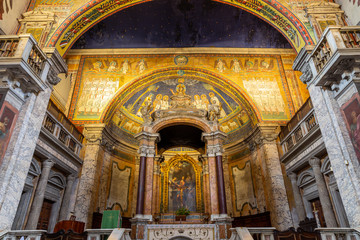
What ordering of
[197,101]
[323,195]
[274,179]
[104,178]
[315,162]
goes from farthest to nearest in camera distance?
[197,101] → [104,178] → [274,179] → [315,162] → [323,195]

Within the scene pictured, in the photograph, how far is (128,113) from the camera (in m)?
15.5

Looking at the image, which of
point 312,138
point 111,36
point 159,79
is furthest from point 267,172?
point 111,36

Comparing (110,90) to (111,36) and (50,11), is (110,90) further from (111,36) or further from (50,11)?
(50,11)

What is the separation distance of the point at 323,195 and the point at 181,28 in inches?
453

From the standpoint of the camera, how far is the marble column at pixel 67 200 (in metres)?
11.0

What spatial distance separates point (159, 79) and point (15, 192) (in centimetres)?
1098

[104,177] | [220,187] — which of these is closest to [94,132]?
[104,177]

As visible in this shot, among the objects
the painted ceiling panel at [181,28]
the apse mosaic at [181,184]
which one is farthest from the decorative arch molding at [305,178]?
the painted ceiling panel at [181,28]

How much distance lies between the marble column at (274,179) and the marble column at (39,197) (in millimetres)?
9949

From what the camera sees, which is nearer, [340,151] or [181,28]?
[340,151]

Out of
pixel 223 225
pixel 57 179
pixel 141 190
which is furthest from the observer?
pixel 57 179

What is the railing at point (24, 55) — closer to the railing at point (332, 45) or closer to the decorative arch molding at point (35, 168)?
the decorative arch molding at point (35, 168)

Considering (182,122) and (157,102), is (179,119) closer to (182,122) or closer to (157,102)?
(182,122)

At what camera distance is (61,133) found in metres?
11.0
